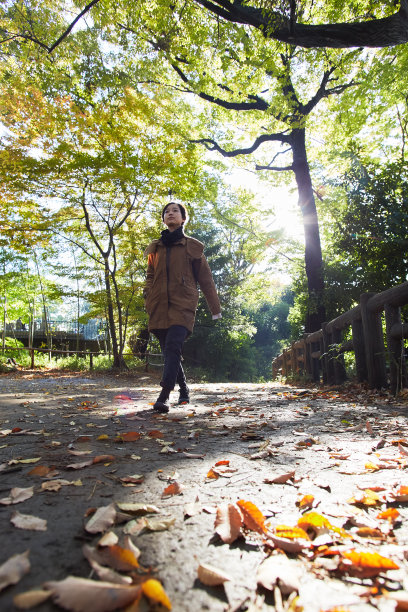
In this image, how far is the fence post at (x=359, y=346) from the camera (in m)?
5.09

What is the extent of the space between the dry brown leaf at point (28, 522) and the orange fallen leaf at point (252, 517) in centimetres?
59

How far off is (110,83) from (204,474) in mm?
11149

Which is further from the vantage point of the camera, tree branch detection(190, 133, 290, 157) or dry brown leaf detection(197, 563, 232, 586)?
tree branch detection(190, 133, 290, 157)

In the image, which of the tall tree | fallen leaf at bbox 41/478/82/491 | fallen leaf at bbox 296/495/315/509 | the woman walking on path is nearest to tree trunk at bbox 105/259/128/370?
the tall tree

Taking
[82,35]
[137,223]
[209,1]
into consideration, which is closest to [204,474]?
[209,1]

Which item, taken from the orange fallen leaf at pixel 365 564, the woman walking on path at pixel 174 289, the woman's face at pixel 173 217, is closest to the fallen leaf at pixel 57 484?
the orange fallen leaf at pixel 365 564

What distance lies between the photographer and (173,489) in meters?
1.38

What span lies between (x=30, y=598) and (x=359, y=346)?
16.8ft

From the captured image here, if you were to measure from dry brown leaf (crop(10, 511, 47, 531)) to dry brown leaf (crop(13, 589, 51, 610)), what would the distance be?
13.4 inches

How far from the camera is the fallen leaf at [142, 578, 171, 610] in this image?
725mm

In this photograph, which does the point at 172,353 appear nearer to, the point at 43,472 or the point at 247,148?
the point at 43,472

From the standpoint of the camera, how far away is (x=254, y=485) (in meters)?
1.46

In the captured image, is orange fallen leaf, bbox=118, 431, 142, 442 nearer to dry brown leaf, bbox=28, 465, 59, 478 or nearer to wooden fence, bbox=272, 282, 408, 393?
dry brown leaf, bbox=28, 465, 59, 478

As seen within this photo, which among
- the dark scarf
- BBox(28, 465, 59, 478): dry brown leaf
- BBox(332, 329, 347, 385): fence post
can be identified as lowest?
BBox(28, 465, 59, 478): dry brown leaf
